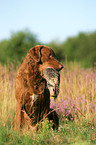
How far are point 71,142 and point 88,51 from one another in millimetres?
30561

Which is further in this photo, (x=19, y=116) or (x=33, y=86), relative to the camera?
(x=19, y=116)

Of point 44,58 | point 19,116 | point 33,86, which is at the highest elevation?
point 44,58

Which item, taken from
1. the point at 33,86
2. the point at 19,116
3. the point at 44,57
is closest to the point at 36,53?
the point at 44,57

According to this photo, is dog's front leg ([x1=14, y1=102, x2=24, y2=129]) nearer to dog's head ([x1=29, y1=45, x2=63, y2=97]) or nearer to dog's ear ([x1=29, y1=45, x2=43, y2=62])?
dog's head ([x1=29, y1=45, x2=63, y2=97])

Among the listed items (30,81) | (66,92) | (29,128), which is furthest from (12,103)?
(30,81)

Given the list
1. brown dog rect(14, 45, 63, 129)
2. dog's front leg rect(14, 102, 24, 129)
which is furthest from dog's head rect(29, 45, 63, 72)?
dog's front leg rect(14, 102, 24, 129)

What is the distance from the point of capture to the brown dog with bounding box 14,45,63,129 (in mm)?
2984

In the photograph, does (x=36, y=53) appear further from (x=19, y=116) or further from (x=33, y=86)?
(x=19, y=116)

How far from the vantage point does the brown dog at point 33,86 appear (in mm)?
2984

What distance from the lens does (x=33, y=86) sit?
10.4ft

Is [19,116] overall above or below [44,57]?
below

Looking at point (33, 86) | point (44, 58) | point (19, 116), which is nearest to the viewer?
point (44, 58)

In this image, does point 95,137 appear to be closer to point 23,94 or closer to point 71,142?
point 71,142

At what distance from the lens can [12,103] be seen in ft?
17.4
